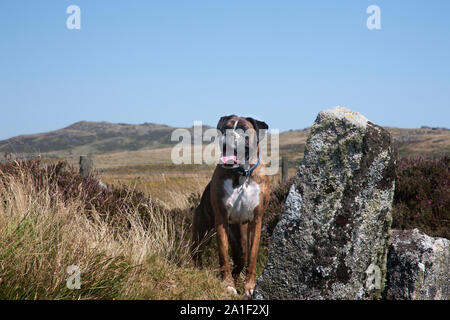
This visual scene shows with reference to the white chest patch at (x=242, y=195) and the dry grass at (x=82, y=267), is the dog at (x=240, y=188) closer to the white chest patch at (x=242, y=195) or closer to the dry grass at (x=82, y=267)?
the white chest patch at (x=242, y=195)

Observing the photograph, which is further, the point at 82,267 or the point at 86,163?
the point at 86,163

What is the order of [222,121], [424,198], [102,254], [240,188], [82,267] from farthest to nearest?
[424,198] < [222,121] < [240,188] < [102,254] < [82,267]

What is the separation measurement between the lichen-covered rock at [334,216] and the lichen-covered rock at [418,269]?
43 centimetres

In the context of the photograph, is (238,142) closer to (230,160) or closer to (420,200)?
(230,160)

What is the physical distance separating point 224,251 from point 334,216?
145 centimetres

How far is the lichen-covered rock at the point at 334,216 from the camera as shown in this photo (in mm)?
3668

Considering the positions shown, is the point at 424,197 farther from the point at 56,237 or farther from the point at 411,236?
the point at 56,237

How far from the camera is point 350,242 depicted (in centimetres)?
370

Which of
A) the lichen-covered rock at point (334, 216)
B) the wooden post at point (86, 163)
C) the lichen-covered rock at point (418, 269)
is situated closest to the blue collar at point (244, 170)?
the lichen-covered rock at point (334, 216)

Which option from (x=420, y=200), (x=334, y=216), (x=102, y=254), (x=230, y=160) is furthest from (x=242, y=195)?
(x=420, y=200)

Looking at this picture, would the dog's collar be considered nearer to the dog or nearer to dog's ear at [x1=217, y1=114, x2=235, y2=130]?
the dog

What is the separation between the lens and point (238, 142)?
180 inches
